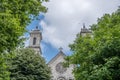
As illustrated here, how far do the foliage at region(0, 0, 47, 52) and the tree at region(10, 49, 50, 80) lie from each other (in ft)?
56.7

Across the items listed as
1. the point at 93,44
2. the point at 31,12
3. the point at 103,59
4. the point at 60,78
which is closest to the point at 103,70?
the point at 103,59

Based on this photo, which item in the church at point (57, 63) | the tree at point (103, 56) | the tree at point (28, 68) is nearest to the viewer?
the tree at point (103, 56)

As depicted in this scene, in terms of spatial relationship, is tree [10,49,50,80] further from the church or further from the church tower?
the church tower

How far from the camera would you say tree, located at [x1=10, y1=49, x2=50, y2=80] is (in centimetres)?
2767

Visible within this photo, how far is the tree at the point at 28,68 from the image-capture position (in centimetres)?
2767

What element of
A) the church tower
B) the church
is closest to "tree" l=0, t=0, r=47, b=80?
the church

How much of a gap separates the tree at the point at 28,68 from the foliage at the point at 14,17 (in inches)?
681

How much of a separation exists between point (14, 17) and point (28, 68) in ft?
64.5

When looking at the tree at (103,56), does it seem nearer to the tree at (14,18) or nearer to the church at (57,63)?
the tree at (14,18)

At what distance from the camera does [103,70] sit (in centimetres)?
1155

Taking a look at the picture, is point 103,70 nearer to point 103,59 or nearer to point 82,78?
point 103,59

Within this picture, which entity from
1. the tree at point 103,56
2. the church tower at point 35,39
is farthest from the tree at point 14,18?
the church tower at point 35,39

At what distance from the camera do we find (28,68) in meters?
28.5

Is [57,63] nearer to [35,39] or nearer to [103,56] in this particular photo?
[35,39]
